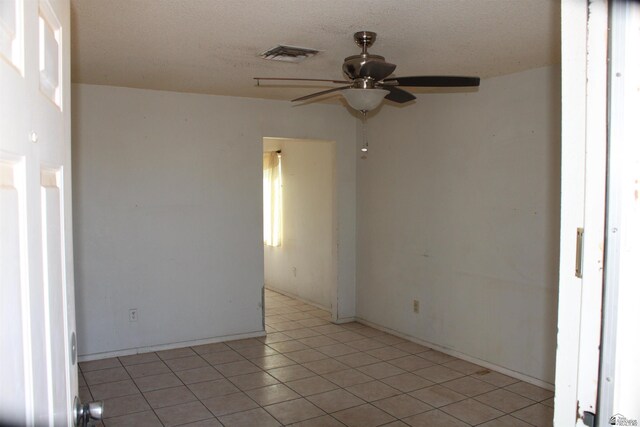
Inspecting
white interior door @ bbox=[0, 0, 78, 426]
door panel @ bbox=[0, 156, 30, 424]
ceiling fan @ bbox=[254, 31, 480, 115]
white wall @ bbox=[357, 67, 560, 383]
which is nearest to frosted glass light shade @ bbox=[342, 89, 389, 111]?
ceiling fan @ bbox=[254, 31, 480, 115]

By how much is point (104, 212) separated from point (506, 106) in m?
3.41

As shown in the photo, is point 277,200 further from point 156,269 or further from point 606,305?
point 606,305

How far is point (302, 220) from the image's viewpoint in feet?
21.4

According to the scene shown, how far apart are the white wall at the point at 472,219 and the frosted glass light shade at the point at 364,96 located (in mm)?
1471

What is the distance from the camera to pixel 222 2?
2.34m

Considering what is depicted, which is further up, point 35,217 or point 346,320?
point 35,217

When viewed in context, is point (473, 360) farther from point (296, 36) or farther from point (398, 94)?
point (296, 36)

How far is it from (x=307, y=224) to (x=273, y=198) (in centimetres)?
103

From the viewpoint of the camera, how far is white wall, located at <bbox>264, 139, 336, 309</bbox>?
5.99m

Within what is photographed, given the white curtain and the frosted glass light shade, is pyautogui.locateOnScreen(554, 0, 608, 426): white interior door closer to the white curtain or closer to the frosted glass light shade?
the frosted glass light shade

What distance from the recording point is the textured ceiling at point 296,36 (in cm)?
242

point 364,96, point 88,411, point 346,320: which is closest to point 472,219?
point 364,96

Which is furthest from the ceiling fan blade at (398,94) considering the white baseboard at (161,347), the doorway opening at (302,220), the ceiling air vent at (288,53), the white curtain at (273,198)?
the white curtain at (273,198)

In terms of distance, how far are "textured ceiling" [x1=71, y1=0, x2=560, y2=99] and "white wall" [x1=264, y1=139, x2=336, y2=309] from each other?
6.61 feet
